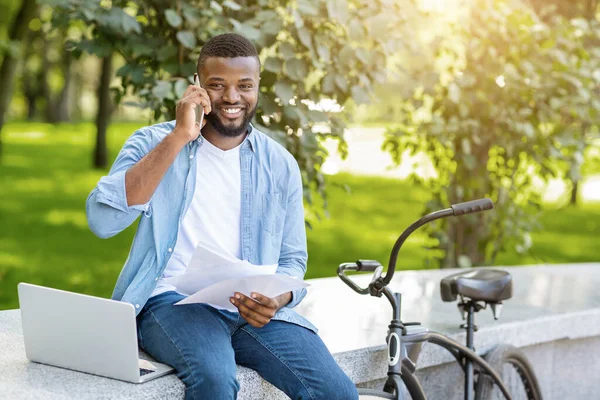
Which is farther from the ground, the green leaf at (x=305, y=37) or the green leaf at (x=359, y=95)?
the green leaf at (x=305, y=37)

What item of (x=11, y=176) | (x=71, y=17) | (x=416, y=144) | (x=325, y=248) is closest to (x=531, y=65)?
(x=416, y=144)

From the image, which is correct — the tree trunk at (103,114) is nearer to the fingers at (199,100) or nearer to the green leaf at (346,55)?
the green leaf at (346,55)

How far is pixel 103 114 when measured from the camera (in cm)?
1612

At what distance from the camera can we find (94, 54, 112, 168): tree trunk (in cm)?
1473

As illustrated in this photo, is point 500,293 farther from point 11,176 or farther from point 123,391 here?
point 11,176

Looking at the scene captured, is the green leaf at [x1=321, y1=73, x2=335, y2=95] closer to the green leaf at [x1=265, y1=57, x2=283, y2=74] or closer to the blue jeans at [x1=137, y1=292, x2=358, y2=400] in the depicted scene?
the green leaf at [x1=265, y1=57, x2=283, y2=74]

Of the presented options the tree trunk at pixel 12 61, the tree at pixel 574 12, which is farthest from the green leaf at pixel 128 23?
the tree trunk at pixel 12 61

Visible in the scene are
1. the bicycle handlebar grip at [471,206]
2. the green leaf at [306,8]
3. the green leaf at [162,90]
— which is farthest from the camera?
the green leaf at [306,8]

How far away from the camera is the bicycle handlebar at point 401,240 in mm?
2945

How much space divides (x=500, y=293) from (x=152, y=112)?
1887mm

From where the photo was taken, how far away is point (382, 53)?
4.83 metres

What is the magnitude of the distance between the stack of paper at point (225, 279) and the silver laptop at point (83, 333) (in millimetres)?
230

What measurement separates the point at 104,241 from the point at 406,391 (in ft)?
23.2

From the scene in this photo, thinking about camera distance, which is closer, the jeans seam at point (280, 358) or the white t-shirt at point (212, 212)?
the jeans seam at point (280, 358)
